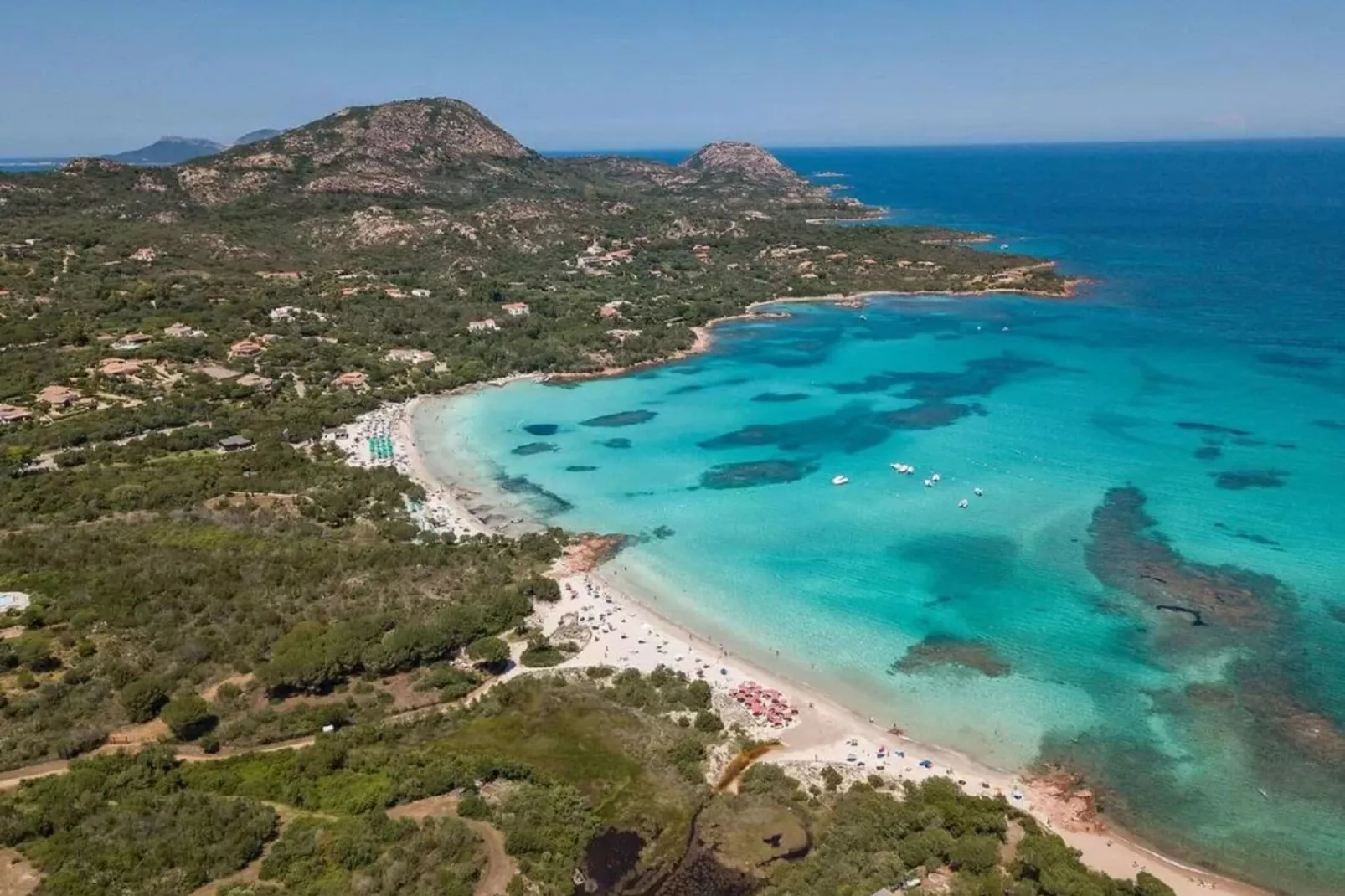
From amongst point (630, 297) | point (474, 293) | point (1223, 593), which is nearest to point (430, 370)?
point (474, 293)

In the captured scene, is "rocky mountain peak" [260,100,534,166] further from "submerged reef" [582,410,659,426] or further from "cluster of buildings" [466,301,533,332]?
"submerged reef" [582,410,659,426]

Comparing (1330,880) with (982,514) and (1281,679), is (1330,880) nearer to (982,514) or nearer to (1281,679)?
(1281,679)

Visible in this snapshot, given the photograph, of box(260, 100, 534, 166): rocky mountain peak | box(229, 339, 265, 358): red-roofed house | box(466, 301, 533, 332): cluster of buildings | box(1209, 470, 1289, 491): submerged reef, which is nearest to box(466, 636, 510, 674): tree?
box(1209, 470, 1289, 491): submerged reef

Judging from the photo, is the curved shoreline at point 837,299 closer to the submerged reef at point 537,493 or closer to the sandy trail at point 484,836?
the submerged reef at point 537,493

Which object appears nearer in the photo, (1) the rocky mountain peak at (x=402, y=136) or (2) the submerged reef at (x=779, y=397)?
(2) the submerged reef at (x=779, y=397)

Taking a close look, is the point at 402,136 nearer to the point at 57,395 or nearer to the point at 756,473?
the point at 57,395

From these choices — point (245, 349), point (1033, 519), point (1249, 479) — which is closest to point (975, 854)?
point (1033, 519)

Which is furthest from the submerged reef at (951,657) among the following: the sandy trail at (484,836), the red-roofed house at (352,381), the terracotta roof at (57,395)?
the terracotta roof at (57,395)
